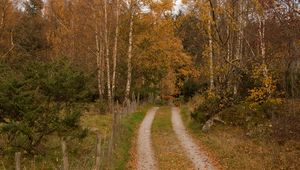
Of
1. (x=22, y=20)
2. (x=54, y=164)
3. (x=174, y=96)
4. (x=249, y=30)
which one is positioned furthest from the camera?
(x=174, y=96)

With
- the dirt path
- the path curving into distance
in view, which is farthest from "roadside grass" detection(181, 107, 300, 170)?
the path curving into distance

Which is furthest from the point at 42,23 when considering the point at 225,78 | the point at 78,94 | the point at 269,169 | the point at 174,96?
the point at 269,169

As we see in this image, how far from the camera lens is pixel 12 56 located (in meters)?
36.3

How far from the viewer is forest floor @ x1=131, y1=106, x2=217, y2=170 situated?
14289 millimetres

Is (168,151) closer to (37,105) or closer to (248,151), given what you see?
(248,151)

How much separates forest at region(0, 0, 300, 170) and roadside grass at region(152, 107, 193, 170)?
0.05 metres

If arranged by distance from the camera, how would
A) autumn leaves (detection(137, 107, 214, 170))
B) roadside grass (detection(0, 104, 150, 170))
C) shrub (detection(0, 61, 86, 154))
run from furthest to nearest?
autumn leaves (detection(137, 107, 214, 170)) → shrub (detection(0, 61, 86, 154)) → roadside grass (detection(0, 104, 150, 170))

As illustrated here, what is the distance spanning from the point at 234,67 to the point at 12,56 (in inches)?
862

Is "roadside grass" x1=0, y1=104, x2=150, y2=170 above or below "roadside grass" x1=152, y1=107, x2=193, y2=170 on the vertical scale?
above

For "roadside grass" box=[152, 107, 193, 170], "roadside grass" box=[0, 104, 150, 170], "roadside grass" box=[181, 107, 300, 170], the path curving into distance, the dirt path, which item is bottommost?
the dirt path

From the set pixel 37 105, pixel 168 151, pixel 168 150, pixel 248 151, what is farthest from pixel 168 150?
pixel 37 105

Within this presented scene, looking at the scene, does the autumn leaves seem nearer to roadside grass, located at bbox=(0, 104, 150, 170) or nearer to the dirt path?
the dirt path

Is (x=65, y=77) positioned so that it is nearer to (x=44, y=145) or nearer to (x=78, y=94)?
(x=78, y=94)

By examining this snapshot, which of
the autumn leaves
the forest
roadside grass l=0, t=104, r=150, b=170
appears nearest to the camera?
roadside grass l=0, t=104, r=150, b=170
